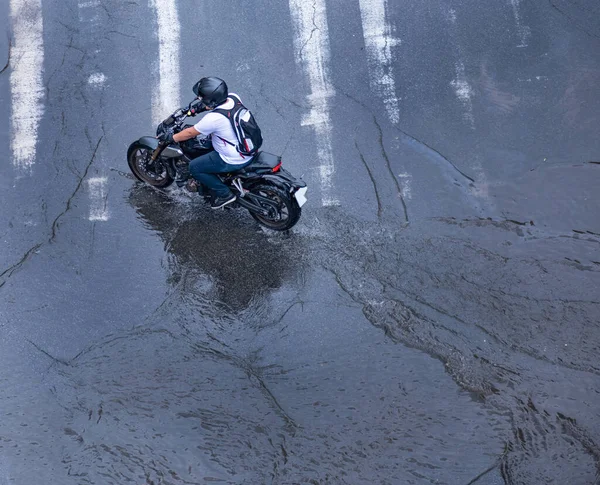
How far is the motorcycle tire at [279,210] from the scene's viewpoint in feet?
25.3

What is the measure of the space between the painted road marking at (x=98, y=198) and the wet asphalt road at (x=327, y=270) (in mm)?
40

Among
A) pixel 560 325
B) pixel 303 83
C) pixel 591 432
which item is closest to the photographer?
pixel 591 432

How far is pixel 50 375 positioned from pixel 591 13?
27.6 ft

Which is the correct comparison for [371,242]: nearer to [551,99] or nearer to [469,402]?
[469,402]

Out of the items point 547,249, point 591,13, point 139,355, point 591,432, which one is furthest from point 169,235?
point 591,13

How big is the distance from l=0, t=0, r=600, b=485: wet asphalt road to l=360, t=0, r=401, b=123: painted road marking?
0.07m

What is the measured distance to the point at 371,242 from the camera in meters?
7.92

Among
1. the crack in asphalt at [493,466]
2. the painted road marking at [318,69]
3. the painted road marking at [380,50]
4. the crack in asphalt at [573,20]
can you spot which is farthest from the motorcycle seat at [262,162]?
the crack in asphalt at [573,20]

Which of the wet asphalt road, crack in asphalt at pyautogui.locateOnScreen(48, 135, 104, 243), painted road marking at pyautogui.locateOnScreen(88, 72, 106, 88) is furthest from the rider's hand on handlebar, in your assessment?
painted road marking at pyautogui.locateOnScreen(88, 72, 106, 88)

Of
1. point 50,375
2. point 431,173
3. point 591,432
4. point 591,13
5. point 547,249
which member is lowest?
point 591,432

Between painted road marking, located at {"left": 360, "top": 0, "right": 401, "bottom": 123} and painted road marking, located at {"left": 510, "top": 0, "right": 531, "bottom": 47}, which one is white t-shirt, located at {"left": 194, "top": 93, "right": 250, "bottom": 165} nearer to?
painted road marking, located at {"left": 360, "top": 0, "right": 401, "bottom": 123}

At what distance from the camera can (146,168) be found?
8.45 metres

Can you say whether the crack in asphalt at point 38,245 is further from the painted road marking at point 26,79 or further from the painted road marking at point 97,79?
the painted road marking at point 97,79

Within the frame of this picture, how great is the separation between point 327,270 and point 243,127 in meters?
1.88
